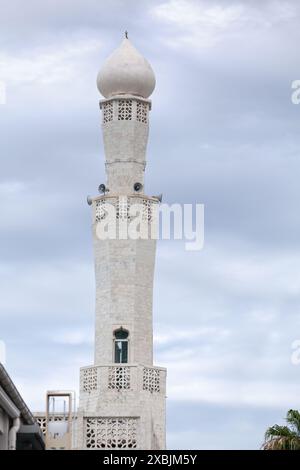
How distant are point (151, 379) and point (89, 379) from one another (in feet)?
9.74

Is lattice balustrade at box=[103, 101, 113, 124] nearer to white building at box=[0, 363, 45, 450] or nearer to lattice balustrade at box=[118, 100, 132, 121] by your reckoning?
lattice balustrade at box=[118, 100, 132, 121]

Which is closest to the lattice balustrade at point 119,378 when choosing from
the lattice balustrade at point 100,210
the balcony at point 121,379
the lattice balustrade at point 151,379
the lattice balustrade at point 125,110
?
the balcony at point 121,379

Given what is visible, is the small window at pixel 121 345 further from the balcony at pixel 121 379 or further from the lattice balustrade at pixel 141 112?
the lattice balustrade at pixel 141 112

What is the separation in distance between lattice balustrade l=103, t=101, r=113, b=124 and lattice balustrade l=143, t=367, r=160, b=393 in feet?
40.9

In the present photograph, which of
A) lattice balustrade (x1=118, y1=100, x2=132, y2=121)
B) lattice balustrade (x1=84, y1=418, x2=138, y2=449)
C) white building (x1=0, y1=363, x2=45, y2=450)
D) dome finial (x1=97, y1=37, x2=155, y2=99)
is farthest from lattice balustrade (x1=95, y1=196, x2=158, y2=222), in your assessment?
white building (x1=0, y1=363, x2=45, y2=450)

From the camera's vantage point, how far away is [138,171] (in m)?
72.6

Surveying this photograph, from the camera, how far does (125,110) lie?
72.8 m

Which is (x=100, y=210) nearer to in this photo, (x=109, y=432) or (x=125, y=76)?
(x=125, y=76)

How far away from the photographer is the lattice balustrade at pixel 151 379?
230 ft

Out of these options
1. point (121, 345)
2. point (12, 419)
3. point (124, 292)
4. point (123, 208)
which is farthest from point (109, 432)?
point (12, 419)

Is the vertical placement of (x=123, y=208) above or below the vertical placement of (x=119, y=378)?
above

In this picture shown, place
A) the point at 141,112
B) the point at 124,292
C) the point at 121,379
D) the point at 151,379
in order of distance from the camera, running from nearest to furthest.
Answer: the point at 121,379, the point at 151,379, the point at 124,292, the point at 141,112

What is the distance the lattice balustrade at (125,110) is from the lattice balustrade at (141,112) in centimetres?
40

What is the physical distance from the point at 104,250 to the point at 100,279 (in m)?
1.42
